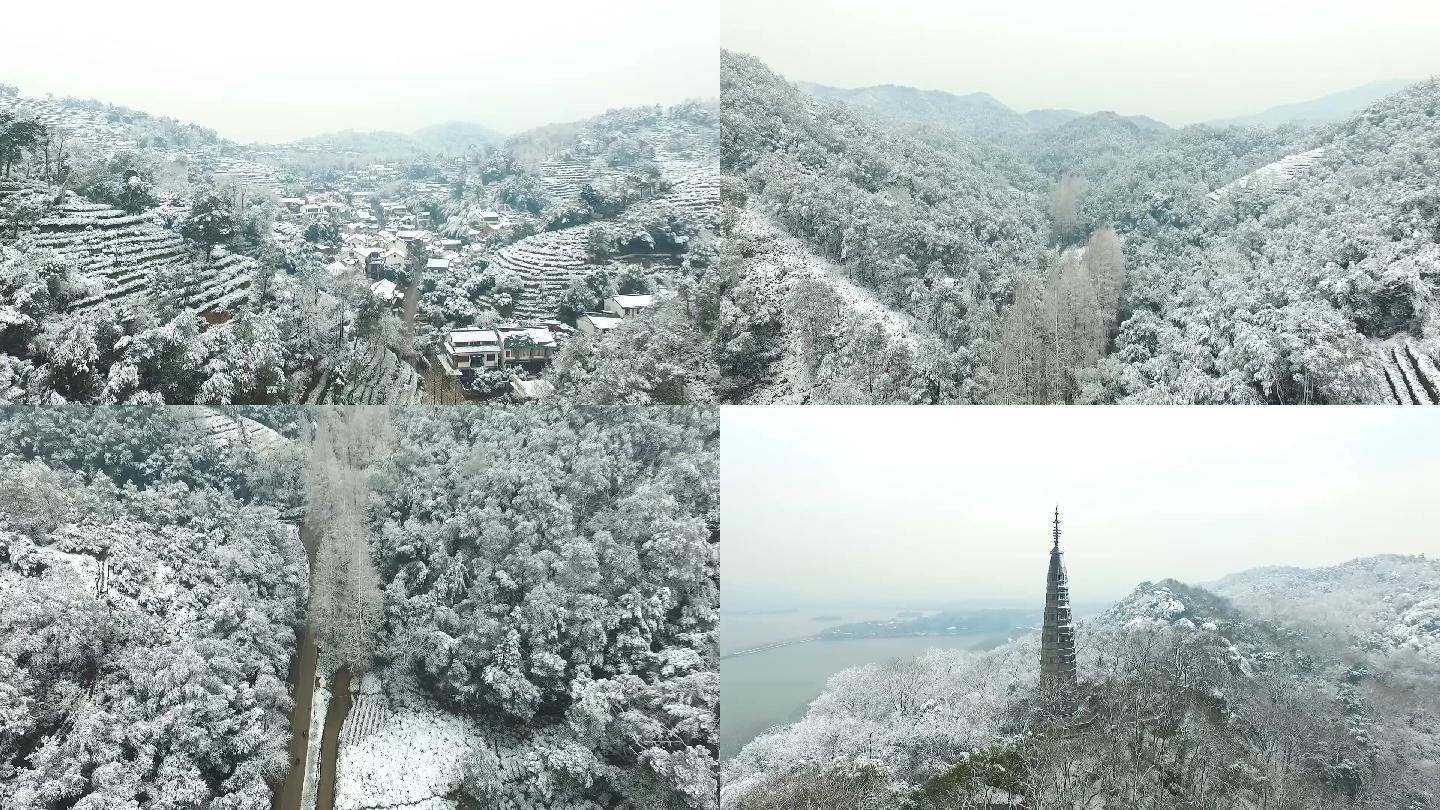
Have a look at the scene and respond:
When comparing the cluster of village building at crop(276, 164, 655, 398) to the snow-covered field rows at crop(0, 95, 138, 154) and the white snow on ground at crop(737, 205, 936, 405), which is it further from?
the snow-covered field rows at crop(0, 95, 138, 154)

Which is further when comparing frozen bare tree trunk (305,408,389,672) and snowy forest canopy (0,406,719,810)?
frozen bare tree trunk (305,408,389,672)

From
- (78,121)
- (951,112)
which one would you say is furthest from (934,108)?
(78,121)

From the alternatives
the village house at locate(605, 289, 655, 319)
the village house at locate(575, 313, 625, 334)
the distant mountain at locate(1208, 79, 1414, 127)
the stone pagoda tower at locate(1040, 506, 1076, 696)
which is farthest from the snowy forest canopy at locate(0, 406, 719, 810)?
the distant mountain at locate(1208, 79, 1414, 127)

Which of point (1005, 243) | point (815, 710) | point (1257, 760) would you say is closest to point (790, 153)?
Result: point (1005, 243)

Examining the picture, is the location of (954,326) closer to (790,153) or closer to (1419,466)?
(790,153)

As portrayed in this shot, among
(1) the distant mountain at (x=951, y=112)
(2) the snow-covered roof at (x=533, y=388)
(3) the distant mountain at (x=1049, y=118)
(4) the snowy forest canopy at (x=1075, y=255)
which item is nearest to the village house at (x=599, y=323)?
(2) the snow-covered roof at (x=533, y=388)

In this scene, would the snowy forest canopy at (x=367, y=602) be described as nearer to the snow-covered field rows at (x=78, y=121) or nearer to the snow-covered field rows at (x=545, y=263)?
the snow-covered field rows at (x=545, y=263)

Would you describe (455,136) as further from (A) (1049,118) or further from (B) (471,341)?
(A) (1049,118)
